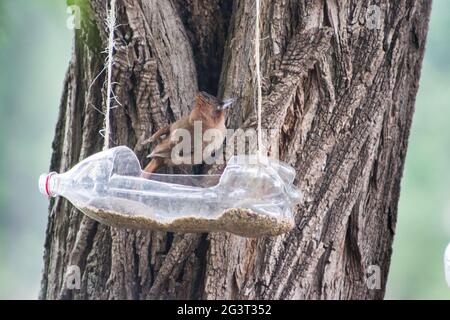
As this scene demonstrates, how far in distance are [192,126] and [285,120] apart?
366mm

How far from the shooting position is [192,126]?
2900 mm

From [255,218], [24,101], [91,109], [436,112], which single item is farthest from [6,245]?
[255,218]

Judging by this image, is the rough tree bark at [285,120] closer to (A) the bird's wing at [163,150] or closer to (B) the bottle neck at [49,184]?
(A) the bird's wing at [163,150]

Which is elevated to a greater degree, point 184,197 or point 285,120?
point 285,120

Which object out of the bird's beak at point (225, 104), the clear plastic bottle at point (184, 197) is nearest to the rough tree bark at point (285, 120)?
the bird's beak at point (225, 104)

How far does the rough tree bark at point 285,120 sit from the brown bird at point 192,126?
0.11m

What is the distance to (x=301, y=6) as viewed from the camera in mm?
3002

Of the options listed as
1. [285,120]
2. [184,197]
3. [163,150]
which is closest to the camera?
[184,197]

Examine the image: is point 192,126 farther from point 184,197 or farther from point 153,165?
point 184,197

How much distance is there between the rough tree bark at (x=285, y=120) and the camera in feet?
9.83

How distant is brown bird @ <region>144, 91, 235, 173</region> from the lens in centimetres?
287

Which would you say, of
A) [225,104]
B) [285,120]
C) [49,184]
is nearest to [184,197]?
[49,184]

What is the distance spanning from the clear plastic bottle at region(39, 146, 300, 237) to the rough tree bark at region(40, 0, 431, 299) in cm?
53

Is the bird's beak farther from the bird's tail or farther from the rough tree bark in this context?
the bird's tail
